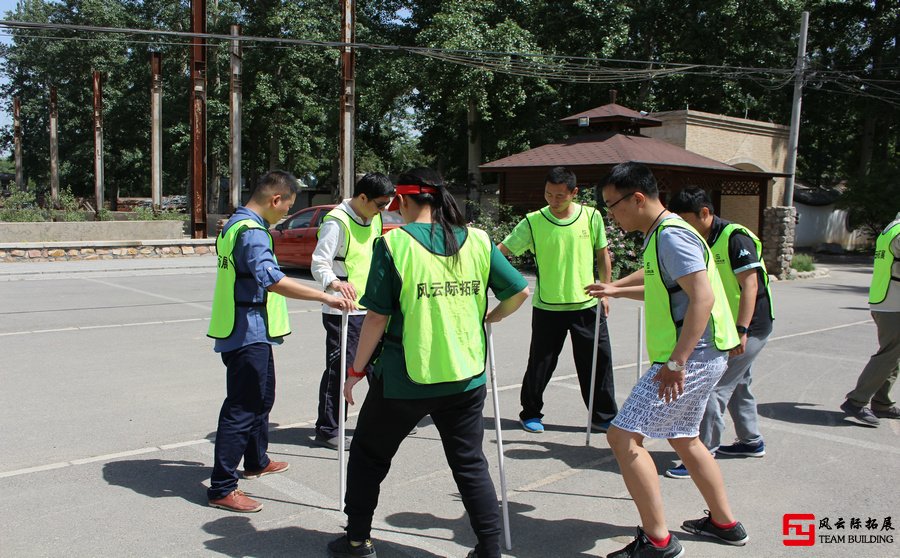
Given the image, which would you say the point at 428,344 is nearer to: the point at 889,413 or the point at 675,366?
the point at 675,366

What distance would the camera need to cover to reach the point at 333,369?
5.21 metres

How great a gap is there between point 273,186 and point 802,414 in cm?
480

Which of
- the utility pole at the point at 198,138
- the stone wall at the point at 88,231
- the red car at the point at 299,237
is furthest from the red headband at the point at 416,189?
the stone wall at the point at 88,231

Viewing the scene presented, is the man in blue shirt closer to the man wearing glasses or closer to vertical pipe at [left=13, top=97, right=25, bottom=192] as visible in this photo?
the man wearing glasses

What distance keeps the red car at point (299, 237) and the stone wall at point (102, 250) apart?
12.7ft

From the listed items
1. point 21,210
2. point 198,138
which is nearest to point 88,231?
point 21,210

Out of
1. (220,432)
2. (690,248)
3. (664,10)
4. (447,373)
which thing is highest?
(664,10)

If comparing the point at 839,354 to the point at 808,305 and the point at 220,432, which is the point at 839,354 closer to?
the point at 808,305

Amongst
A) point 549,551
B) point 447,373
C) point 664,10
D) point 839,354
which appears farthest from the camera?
point 664,10

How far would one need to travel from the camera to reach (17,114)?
145 ft

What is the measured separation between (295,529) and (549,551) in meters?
1.31

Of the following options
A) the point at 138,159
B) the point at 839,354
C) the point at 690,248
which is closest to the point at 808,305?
the point at 839,354

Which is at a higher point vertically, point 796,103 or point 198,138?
point 796,103

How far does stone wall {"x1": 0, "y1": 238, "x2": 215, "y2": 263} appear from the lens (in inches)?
688
